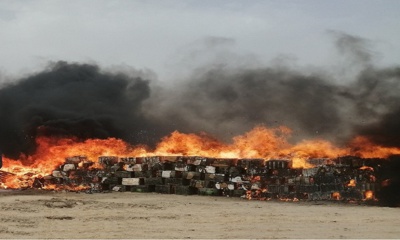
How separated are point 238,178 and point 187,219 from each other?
635cm

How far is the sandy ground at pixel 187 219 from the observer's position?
10.7 meters

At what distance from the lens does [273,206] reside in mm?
15922

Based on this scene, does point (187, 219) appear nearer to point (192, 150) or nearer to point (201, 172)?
point (201, 172)

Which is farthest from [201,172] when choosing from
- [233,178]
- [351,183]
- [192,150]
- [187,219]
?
[187,219]

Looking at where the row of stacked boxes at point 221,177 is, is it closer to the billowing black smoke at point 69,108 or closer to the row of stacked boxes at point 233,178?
the row of stacked boxes at point 233,178

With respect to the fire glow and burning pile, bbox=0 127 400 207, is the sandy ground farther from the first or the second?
the fire glow

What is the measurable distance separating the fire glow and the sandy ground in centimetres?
327

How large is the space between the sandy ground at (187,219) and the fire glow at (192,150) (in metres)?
3.27

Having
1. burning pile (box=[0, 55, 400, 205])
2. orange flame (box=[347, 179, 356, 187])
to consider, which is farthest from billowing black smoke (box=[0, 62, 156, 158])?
orange flame (box=[347, 179, 356, 187])

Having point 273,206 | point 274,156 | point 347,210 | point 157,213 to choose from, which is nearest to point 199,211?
point 157,213

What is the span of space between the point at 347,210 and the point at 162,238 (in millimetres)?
6717

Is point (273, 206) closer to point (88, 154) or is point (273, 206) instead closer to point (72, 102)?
point (88, 154)

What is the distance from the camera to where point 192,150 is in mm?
21984

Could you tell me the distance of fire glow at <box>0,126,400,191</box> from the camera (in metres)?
19.8
